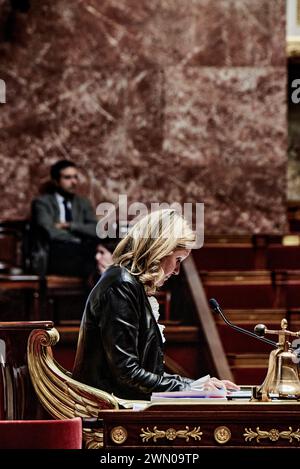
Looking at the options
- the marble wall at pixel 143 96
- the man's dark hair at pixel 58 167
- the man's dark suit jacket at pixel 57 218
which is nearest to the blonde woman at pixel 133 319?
the man's dark suit jacket at pixel 57 218

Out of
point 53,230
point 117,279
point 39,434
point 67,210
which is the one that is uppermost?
point 67,210

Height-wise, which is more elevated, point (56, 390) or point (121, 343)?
point (121, 343)

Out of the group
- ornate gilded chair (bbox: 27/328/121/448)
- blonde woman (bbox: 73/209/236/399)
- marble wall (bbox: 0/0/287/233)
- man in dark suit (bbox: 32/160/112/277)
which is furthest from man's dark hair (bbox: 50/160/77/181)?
ornate gilded chair (bbox: 27/328/121/448)

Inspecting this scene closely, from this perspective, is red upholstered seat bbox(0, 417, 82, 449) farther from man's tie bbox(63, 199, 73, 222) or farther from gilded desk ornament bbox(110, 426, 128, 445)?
man's tie bbox(63, 199, 73, 222)

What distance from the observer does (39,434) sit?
2.59m

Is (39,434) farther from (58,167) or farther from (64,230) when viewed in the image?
(58,167)

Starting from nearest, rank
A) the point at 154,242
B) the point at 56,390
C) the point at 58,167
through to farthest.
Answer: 1. the point at 56,390
2. the point at 154,242
3. the point at 58,167

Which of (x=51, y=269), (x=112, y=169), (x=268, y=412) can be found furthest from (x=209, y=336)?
(x=268, y=412)

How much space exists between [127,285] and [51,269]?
3717mm

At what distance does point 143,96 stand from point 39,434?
16.8 feet

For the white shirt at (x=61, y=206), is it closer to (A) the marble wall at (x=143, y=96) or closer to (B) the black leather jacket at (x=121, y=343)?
(A) the marble wall at (x=143, y=96)

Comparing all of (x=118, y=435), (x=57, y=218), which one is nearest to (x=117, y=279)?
(x=118, y=435)

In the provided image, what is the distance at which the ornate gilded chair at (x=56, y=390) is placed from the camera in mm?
2680

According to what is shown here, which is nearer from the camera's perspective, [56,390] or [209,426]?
[209,426]
